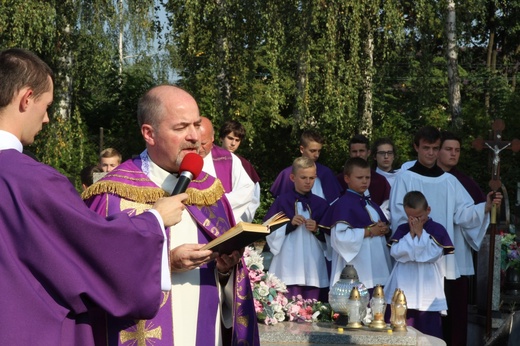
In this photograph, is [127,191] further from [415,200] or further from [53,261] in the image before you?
[415,200]

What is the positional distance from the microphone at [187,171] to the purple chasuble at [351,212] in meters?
4.63

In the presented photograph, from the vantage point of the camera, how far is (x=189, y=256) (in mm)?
4402

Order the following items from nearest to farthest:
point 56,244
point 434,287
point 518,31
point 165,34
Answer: point 56,244 → point 434,287 → point 165,34 → point 518,31

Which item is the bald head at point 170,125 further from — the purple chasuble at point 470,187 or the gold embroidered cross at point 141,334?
the purple chasuble at point 470,187

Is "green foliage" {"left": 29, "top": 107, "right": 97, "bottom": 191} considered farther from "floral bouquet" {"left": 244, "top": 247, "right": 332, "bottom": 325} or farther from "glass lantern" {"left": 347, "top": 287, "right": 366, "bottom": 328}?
"glass lantern" {"left": 347, "top": 287, "right": 366, "bottom": 328}

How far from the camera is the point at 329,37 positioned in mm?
17984

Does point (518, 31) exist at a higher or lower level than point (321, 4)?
higher

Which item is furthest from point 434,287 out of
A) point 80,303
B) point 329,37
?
point 329,37

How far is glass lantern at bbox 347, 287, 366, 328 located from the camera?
752cm

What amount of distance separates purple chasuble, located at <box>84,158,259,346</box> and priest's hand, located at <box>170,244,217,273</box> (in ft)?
0.75

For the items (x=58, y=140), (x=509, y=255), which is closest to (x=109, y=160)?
(x=509, y=255)

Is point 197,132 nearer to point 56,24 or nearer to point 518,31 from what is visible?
point 56,24

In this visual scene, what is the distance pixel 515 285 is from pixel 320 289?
264 centimetres

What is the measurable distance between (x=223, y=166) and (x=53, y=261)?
606cm
